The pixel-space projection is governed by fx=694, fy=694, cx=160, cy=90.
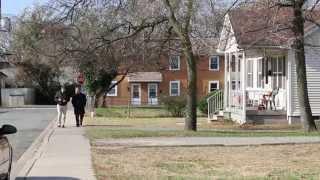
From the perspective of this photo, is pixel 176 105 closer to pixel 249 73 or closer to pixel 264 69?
pixel 249 73

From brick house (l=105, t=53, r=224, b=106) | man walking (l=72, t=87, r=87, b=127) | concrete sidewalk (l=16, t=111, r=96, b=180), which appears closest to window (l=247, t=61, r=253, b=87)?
man walking (l=72, t=87, r=87, b=127)

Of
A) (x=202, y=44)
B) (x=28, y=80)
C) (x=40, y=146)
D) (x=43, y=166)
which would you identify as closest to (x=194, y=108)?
(x=202, y=44)

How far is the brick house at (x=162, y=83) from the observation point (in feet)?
242

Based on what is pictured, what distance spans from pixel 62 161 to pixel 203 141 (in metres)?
6.44

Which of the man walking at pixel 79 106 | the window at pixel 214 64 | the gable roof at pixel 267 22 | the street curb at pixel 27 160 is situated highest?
the window at pixel 214 64

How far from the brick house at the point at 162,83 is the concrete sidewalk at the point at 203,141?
51290 mm

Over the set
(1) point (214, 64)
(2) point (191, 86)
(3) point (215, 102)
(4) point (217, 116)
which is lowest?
(4) point (217, 116)

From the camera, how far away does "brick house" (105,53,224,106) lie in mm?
73875

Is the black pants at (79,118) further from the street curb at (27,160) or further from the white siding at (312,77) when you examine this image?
the white siding at (312,77)

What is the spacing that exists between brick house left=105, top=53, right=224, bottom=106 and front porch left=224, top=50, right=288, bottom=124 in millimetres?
36436

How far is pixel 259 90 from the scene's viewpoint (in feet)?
113

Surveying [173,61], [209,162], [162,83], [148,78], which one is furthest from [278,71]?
[148,78]

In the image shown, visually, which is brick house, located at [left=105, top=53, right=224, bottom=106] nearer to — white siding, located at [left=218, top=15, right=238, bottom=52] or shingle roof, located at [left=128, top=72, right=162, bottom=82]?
shingle roof, located at [left=128, top=72, right=162, bottom=82]

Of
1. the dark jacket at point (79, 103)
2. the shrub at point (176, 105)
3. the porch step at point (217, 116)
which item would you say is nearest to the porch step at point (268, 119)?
the porch step at point (217, 116)
